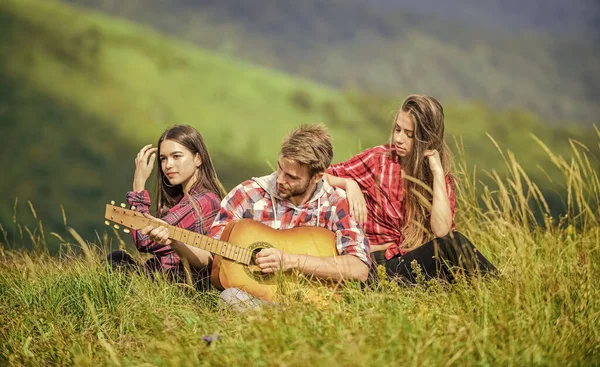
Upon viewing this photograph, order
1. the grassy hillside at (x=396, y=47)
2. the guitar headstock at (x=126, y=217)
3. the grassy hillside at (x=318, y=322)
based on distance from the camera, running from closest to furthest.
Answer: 1. the grassy hillside at (x=318, y=322)
2. the guitar headstock at (x=126, y=217)
3. the grassy hillside at (x=396, y=47)

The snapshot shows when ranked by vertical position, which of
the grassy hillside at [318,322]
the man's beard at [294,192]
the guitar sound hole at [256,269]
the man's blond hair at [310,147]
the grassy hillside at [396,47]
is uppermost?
the grassy hillside at [396,47]

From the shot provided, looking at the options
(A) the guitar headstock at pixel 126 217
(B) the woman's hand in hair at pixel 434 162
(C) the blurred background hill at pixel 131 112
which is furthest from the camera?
(C) the blurred background hill at pixel 131 112

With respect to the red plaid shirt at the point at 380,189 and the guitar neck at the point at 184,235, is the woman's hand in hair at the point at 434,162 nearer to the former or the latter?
the red plaid shirt at the point at 380,189

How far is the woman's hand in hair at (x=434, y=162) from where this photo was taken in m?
3.99

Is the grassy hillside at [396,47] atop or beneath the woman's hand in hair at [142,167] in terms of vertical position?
atop

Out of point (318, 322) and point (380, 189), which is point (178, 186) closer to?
point (380, 189)

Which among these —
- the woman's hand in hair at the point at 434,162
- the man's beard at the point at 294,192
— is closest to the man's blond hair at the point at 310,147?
the man's beard at the point at 294,192

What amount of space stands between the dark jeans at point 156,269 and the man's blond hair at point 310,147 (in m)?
0.87

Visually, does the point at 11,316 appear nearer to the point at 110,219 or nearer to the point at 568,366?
the point at 110,219

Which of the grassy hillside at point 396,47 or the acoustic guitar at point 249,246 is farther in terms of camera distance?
the grassy hillside at point 396,47

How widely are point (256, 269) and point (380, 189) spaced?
3.45ft

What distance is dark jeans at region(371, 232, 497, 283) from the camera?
12.1 feet

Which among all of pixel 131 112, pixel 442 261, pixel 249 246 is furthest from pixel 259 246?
pixel 131 112

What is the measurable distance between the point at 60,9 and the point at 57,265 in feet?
66.6
